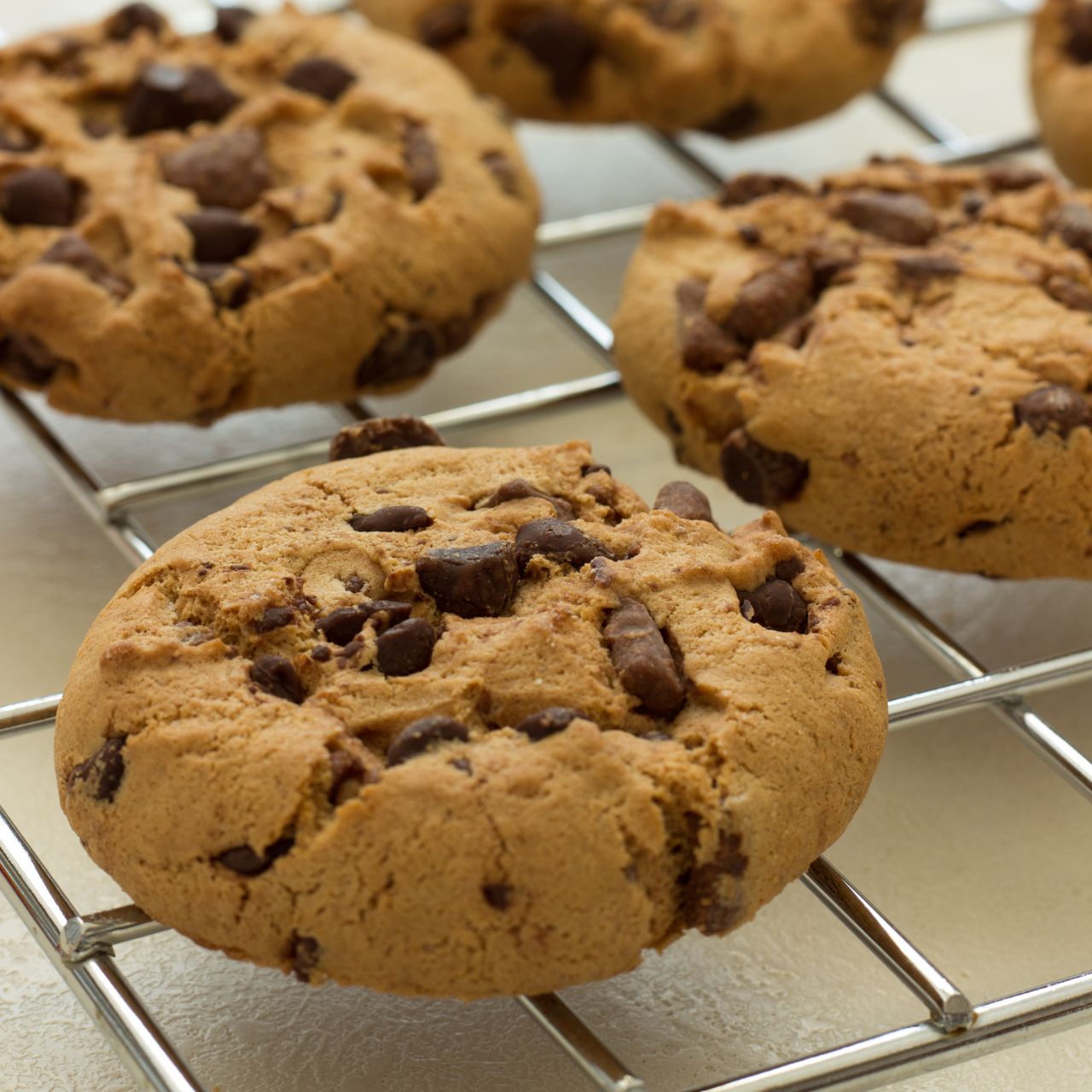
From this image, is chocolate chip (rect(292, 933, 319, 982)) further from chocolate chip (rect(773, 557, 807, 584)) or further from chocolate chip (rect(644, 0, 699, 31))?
chocolate chip (rect(644, 0, 699, 31))

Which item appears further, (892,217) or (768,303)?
(892,217)

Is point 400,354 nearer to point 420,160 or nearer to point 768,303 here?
point 420,160

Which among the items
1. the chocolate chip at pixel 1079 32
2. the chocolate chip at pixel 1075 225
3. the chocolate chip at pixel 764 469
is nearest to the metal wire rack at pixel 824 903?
the chocolate chip at pixel 764 469

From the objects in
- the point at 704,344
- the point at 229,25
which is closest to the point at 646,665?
the point at 704,344

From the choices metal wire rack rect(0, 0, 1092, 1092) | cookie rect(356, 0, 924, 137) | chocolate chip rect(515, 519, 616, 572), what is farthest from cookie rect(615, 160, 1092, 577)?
cookie rect(356, 0, 924, 137)

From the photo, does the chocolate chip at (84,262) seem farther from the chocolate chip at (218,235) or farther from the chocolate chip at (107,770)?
the chocolate chip at (107,770)

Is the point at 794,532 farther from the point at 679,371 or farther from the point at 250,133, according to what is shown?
the point at 250,133

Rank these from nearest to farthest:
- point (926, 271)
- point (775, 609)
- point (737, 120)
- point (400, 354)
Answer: point (775, 609) < point (926, 271) < point (400, 354) < point (737, 120)
